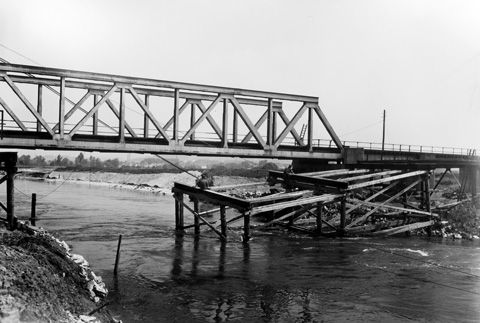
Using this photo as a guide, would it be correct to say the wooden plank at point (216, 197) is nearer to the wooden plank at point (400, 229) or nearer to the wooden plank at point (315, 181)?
the wooden plank at point (315, 181)

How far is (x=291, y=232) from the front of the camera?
2133 centimetres

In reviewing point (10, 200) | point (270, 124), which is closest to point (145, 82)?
point (270, 124)

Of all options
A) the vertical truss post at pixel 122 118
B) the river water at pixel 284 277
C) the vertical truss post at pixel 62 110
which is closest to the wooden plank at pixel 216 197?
the river water at pixel 284 277

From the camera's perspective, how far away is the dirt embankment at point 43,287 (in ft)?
19.3

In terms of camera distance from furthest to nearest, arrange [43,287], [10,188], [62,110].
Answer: [10,188], [62,110], [43,287]

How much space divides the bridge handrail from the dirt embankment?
888 cm

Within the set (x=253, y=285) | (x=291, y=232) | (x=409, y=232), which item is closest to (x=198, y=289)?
(x=253, y=285)

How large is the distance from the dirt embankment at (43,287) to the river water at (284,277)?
98cm

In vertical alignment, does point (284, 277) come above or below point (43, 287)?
below

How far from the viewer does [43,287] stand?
680 centimetres

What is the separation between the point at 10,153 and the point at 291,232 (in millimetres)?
12687

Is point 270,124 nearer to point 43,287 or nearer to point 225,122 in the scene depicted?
point 225,122

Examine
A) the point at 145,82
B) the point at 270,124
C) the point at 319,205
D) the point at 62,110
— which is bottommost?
the point at 319,205

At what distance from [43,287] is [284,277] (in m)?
7.23
